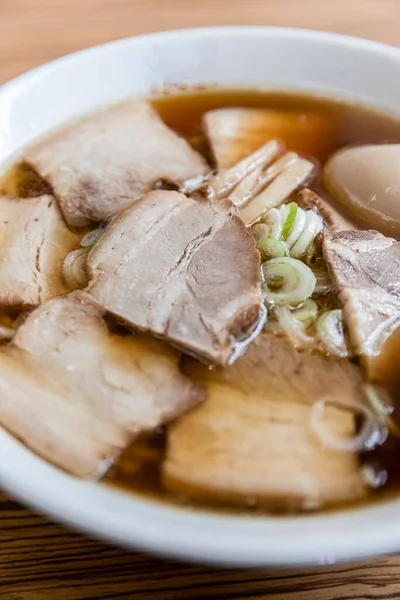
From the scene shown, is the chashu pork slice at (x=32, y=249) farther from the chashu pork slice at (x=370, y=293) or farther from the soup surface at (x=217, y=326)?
the chashu pork slice at (x=370, y=293)

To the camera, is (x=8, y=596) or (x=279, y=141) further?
(x=279, y=141)

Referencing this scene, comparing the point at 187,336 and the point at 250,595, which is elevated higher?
the point at 187,336

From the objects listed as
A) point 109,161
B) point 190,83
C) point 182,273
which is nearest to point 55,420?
point 182,273

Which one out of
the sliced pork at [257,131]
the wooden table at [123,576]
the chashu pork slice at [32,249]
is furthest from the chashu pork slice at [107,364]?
the sliced pork at [257,131]

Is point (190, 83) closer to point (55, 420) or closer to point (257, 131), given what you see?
point (257, 131)

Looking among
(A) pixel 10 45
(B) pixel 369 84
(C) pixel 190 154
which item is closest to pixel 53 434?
(C) pixel 190 154

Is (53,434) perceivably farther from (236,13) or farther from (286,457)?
(236,13)

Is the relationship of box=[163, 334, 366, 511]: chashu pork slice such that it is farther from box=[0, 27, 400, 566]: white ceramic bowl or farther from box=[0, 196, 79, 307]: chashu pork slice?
box=[0, 196, 79, 307]: chashu pork slice
